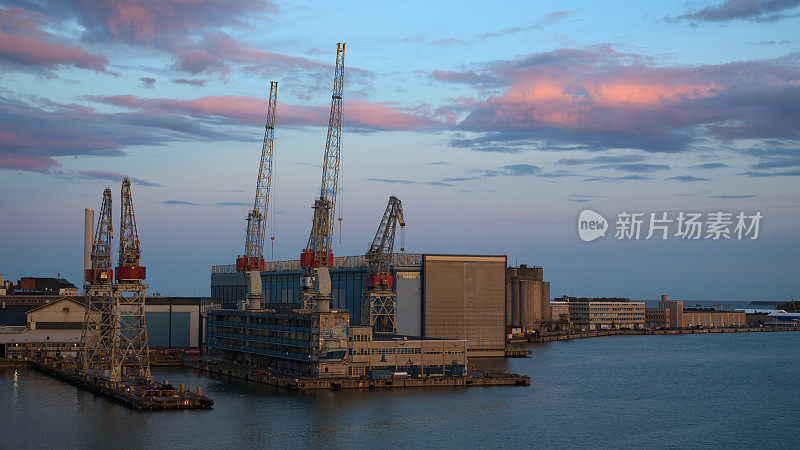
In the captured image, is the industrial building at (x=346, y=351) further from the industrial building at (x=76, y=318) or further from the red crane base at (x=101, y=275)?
the industrial building at (x=76, y=318)

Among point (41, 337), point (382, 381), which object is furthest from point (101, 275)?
point (382, 381)

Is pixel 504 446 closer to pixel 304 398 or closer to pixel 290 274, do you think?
pixel 304 398

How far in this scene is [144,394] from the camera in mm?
85750

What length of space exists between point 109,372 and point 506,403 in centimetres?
4809

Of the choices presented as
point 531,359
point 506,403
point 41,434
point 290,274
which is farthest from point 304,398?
point 290,274

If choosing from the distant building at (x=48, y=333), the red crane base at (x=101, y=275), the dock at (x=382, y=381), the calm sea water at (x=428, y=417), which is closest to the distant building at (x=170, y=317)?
the distant building at (x=48, y=333)

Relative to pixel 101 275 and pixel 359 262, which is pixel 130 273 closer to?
pixel 101 275

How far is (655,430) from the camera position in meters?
77.2

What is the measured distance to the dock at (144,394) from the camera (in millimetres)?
81938

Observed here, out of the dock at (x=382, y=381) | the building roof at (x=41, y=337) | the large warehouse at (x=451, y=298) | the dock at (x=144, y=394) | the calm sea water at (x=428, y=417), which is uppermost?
the large warehouse at (x=451, y=298)

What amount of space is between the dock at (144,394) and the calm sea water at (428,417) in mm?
1782

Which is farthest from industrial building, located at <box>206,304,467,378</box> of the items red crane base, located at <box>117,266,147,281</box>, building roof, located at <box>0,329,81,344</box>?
building roof, located at <box>0,329,81,344</box>

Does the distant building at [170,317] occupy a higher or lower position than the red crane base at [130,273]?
lower

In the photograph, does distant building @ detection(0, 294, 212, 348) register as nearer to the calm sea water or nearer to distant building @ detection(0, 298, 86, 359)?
distant building @ detection(0, 298, 86, 359)
